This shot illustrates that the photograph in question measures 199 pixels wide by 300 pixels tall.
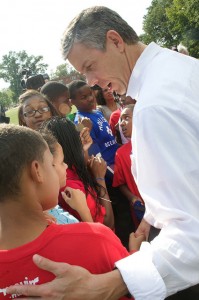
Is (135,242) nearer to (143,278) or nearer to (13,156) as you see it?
(143,278)

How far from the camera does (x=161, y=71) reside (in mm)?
1545

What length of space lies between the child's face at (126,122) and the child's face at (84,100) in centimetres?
67

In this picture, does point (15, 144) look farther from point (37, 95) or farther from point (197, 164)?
point (37, 95)

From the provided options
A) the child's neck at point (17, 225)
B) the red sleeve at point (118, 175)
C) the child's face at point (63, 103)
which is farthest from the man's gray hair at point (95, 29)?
the child's face at point (63, 103)

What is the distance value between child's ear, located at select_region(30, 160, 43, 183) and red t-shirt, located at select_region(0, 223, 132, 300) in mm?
189

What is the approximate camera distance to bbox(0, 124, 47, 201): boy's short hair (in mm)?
1329

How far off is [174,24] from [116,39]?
2233 inches

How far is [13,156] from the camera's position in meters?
1.34

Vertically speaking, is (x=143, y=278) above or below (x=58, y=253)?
below

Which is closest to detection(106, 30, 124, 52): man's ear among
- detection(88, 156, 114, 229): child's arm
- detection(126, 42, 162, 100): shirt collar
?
detection(126, 42, 162, 100): shirt collar

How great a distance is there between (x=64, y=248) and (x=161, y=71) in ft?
2.82

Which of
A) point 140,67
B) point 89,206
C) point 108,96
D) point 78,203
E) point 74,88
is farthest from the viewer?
point 108,96

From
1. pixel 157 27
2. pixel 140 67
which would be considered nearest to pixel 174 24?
pixel 157 27

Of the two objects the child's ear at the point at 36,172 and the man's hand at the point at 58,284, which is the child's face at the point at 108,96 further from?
the man's hand at the point at 58,284
